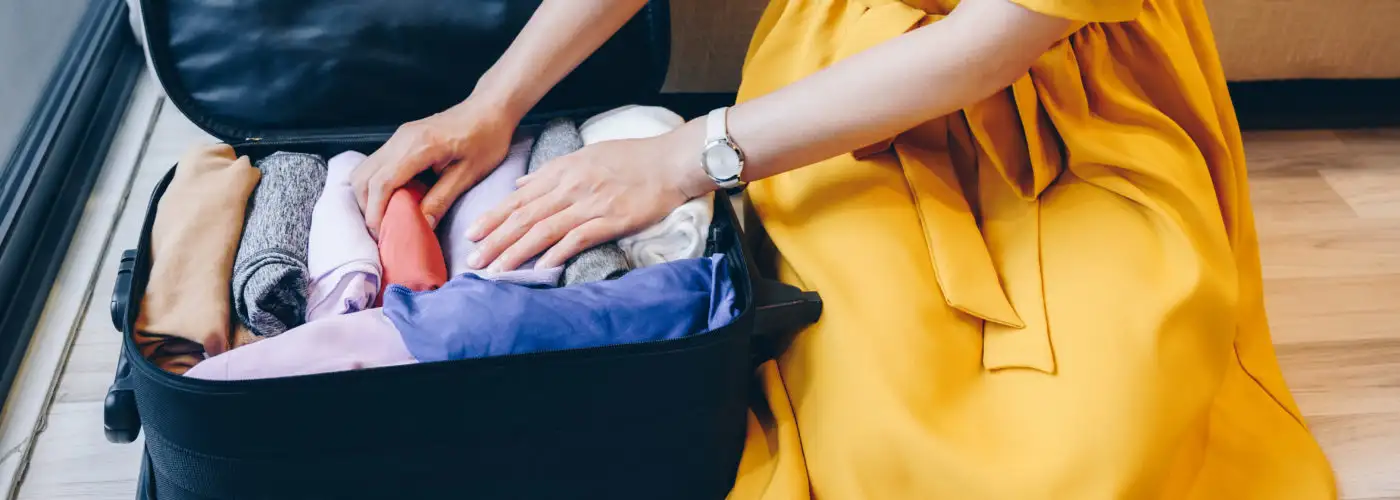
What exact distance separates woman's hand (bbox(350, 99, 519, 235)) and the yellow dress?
25 centimetres

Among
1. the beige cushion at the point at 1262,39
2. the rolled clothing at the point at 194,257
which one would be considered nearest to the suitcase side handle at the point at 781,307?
the rolled clothing at the point at 194,257

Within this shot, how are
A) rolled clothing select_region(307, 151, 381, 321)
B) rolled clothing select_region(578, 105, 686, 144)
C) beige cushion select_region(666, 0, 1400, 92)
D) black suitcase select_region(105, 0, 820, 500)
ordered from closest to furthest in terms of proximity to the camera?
black suitcase select_region(105, 0, 820, 500)
rolled clothing select_region(307, 151, 381, 321)
rolled clothing select_region(578, 105, 686, 144)
beige cushion select_region(666, 0, 1400, 92)

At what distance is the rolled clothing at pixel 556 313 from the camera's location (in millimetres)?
665

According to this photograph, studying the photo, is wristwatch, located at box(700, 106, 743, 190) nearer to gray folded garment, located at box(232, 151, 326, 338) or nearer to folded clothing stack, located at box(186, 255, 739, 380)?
folded clothing stack, located at box(186, 255, 739, 380)

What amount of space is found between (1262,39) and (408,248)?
45.1 inches

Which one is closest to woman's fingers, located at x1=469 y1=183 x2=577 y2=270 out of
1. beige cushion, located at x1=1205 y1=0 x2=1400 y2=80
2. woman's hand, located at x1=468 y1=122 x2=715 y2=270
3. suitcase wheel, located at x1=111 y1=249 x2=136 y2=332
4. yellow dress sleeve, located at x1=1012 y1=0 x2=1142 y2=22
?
woman's hand, located at x1=468 y1=122 x2=715 y2=270

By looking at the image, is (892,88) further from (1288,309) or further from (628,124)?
(1288,309)

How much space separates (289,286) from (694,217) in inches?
12.0

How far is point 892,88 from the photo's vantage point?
2.34 ft

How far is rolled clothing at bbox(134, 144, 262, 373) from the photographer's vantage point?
0.68 m

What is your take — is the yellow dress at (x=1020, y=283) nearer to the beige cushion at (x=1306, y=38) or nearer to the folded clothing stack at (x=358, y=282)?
the folded clothing stack at (x=358, y=282)

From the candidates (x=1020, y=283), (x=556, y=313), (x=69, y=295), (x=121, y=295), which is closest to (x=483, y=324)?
(x=556, y=313)

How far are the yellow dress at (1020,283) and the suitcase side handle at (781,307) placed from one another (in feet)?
0.05

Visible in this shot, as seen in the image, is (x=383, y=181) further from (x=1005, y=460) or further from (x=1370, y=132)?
(x=1370, y=132)
